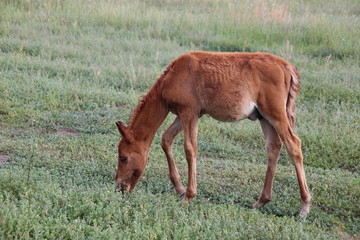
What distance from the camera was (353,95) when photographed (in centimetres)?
1148

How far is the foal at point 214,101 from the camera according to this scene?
23.2ft

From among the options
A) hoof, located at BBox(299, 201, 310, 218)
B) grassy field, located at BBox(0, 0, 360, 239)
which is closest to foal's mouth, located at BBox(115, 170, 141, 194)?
grassy field, located at BBox(0, 0, 360, 239)

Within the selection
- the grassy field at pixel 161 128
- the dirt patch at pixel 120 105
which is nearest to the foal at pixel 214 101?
the grassy field at pixel 161 128

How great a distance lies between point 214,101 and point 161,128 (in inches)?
127

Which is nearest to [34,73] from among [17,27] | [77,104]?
[77,104]

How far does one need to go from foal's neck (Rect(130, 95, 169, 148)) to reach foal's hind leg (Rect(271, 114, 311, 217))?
134 centimetres

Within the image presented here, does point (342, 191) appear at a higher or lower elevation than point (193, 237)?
lower

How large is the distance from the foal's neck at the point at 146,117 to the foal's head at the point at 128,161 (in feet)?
0.27

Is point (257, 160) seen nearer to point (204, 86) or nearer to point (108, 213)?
point (204, 86)

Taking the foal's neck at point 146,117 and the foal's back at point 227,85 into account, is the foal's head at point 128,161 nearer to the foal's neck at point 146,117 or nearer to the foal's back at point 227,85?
the foal's neck at point 146,117

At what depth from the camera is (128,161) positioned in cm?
724

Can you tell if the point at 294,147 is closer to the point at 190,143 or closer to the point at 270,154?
the point at 270,154

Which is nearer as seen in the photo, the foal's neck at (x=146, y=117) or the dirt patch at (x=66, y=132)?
the foal's neck at (x=146, y=117)

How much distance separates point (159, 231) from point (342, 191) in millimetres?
3064
